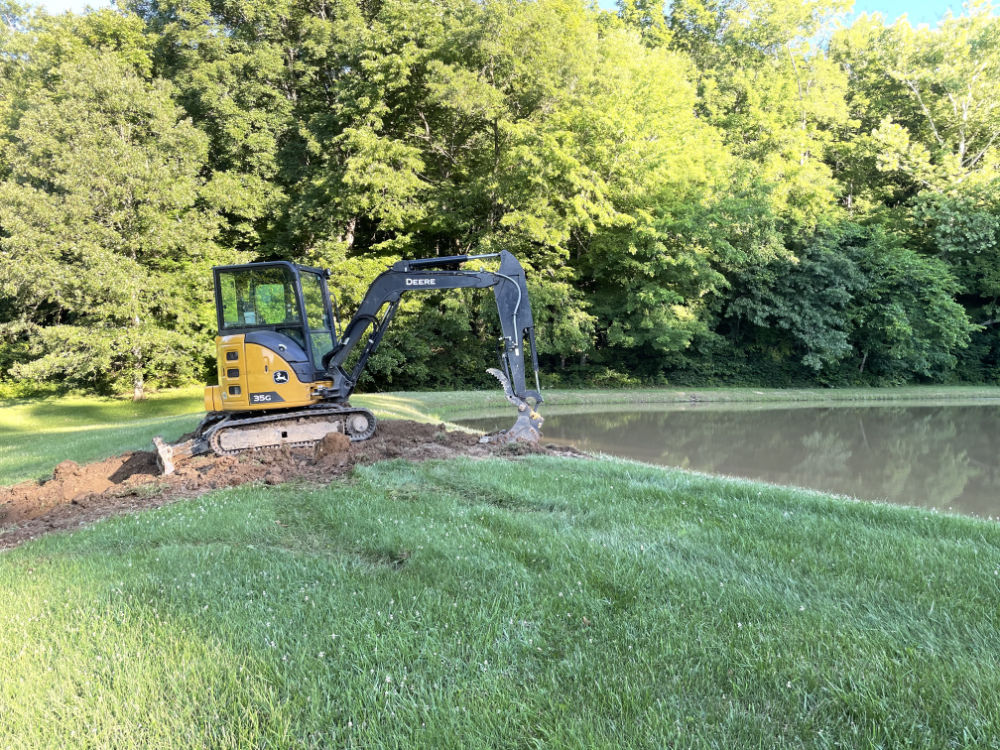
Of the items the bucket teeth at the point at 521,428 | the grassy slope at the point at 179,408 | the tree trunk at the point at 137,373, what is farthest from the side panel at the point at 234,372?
the tree trunk at the point at 137,373

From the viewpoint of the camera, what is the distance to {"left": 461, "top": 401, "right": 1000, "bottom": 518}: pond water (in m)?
9.06

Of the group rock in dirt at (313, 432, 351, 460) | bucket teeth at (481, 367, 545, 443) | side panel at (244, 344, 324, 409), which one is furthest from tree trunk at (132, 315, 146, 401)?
bucket teeth at (481, 367, 545, 443)

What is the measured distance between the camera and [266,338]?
870cm

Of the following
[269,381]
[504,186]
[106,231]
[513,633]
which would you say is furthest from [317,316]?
[106,231]

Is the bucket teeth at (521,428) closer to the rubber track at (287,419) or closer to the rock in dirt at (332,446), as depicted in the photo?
the rubber track at (287,419)

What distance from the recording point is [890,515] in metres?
4.96

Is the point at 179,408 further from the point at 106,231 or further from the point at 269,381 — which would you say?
the point at 269,381

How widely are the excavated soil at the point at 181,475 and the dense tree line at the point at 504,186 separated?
13.7 meters

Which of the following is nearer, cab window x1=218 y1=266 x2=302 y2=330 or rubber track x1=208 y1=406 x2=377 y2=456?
rubber track x1=208 y1=406 x2=377 y2=456

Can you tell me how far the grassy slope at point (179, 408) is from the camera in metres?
12.8

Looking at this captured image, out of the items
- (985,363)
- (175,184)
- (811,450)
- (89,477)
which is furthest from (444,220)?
(985,363)

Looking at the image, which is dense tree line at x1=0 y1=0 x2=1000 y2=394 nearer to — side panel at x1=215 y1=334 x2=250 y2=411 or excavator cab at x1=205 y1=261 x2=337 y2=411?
excavator cab at x1=205 y1=261 x2=337 y2=411

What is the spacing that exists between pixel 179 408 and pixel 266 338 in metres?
15.8

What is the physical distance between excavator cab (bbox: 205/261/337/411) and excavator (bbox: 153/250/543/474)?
0.01 m
